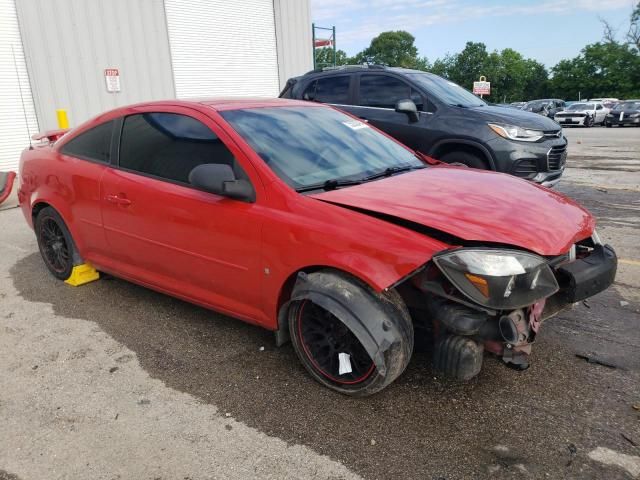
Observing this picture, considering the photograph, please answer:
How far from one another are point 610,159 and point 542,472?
12627 millimetres

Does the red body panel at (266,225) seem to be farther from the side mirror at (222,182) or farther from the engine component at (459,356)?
the engine component at (459,356)

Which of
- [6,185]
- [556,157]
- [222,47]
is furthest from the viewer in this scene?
[222,47]

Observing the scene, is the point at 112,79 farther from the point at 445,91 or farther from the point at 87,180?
the point at 87,180

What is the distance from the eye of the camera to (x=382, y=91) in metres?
7.19

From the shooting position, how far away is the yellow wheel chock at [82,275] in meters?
4.46

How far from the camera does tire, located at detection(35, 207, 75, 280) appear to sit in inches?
172

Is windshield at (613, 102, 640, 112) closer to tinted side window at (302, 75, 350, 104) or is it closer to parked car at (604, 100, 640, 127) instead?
parked car at (604, 100, 640, 127)

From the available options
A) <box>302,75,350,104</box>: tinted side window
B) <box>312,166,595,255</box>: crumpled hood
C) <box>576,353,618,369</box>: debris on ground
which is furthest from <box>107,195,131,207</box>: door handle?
<box>302,75,350,104</box>: tinted side window

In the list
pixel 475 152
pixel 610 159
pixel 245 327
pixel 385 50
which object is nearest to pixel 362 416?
pixel 245 327

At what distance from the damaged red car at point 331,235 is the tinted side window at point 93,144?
0.02 meters

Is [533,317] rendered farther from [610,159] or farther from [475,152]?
[610,159]

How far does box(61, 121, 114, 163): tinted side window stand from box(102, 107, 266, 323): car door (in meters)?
0.19

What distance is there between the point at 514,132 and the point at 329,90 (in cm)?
287

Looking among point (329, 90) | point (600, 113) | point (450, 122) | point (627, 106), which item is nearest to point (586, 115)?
point (600, 113)
